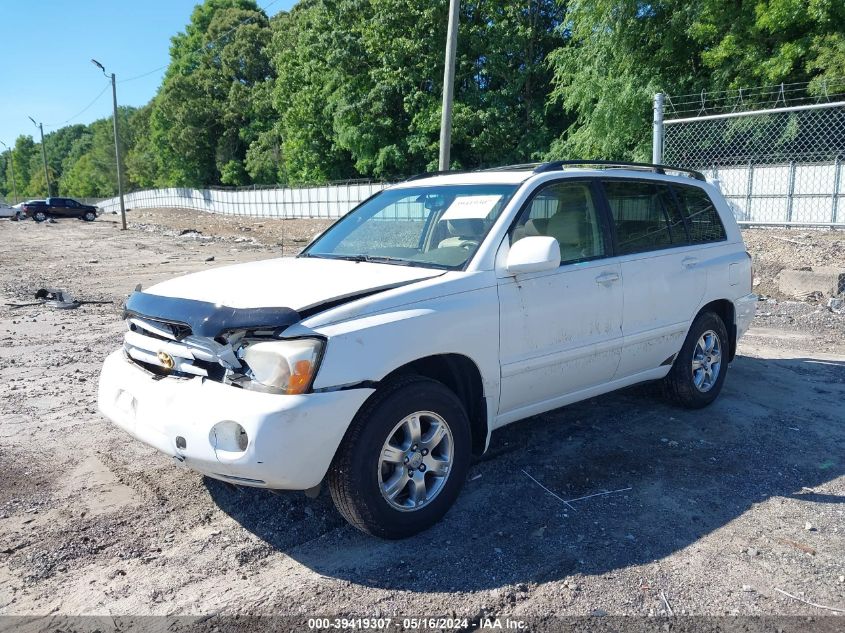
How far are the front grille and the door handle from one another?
8.10ft

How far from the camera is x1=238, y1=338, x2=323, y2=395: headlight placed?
3.06 meters

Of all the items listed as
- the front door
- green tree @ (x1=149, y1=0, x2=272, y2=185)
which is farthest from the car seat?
green tree @ (x1=149, y1=0, x2=272, y2=185)

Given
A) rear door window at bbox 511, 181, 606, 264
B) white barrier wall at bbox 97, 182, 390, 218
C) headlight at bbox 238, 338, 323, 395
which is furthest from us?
white barrier wall at bbox 97, 182, 390, 218

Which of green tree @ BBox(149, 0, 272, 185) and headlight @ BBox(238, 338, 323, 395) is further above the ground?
green tree @ BBox(149, 0, 272, 185)

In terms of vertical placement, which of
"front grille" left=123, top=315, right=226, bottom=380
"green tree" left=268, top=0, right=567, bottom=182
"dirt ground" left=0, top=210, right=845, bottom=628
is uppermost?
"green tree" left=268, top=0, right=567, bottom=182

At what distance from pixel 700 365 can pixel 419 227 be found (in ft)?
8.64

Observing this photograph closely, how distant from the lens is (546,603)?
2.97m

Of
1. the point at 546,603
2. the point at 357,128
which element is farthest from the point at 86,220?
the point at 546,603

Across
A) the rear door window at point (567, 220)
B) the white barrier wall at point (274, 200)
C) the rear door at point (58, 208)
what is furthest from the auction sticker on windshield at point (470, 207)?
the rear door at point (58, 208)

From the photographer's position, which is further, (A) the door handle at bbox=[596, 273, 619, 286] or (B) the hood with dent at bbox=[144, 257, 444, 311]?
(A) the door handle at bbox=[596, 273, 619, 286]

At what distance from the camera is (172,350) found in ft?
11.3

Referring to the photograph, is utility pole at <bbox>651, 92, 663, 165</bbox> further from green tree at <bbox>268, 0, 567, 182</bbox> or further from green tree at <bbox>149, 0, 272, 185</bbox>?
green tree at <bbox>149, 0, 272, 185</bbox>

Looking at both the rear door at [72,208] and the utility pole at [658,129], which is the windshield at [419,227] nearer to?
the utility pole at [658,129]

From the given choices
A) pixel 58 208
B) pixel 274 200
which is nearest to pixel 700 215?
pixel 274 200
